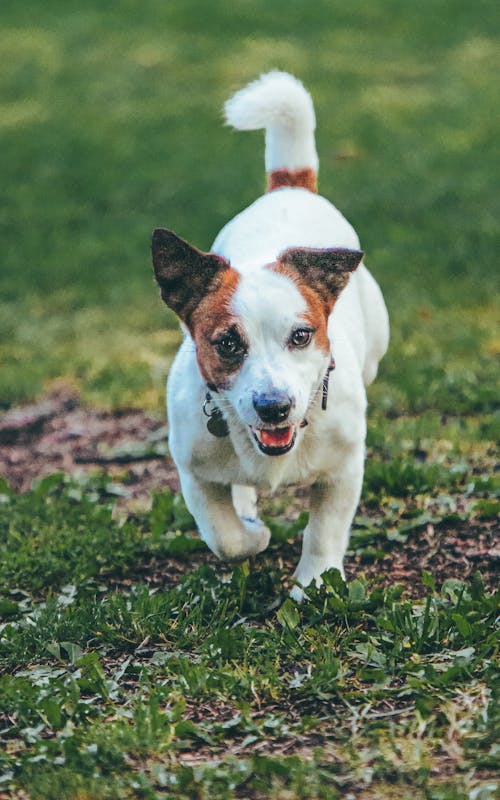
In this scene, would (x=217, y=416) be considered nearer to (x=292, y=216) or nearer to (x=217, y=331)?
(x=217, y=331)

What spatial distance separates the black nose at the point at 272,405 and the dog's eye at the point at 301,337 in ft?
0.77

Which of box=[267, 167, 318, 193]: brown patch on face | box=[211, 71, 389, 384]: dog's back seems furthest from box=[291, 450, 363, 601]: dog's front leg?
box=[267, 167, 318, 193]: brown patch on face

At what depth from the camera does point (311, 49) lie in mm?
15133

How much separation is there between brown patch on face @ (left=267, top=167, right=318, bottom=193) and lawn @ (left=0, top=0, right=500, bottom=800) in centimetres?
132

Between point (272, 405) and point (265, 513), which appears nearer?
point (272, 405)

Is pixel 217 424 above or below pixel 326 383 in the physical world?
below

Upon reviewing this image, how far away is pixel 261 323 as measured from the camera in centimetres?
379

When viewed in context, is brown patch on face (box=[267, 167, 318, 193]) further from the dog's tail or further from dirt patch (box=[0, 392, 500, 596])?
dirt patch (box=[0, 392, 500, 596])

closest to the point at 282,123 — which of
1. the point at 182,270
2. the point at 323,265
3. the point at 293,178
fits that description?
the point at 293,178

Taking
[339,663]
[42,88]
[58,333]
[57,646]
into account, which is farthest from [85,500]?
[42,88]

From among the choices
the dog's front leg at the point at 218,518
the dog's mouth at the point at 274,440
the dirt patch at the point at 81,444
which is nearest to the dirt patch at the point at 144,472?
the dirt patch at the point at 81,444

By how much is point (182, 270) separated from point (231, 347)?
389 mm

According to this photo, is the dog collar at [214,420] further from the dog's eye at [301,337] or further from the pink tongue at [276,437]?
the dog's eye at [301,337]

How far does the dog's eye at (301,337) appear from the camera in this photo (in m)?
3.80
